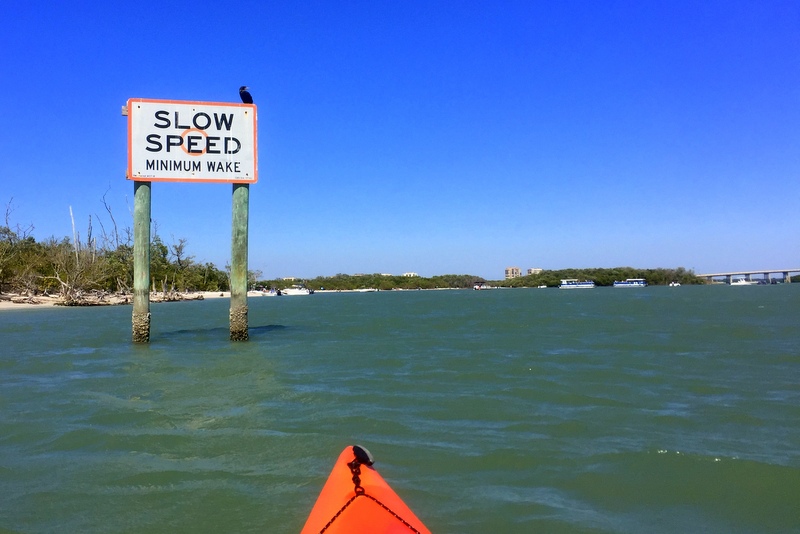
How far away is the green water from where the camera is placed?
4059mm

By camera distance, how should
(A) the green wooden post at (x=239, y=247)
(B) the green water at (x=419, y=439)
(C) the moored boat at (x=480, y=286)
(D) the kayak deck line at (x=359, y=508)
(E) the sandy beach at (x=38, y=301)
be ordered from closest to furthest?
(D) the kayak deck line at (x=359, y=508) < (B) the green water at (x=419, y=439) < (A) the green wooden post at (x=239, y=247) < (E) the sandy beach at (x=38, y=301) < (C) the moored boat at (x=480, y=286)

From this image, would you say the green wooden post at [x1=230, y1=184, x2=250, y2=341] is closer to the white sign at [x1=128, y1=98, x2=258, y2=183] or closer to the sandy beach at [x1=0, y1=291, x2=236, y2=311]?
the white sign at [x1=128, y1=98, x2=258, y2=183]

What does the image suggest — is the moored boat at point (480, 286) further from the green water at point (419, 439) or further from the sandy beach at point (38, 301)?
the green water at point (419, 439)

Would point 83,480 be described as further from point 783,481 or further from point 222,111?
point 222,111

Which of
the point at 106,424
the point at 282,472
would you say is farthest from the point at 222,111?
the point at 282,472

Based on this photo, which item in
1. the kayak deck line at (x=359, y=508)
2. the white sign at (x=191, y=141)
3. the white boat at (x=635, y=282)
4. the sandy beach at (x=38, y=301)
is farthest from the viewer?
the white boat at (x=635, y=282)

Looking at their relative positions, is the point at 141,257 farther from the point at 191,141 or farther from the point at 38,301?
the point at 38,301

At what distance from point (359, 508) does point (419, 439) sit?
2.99m

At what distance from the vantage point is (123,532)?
12.2ft

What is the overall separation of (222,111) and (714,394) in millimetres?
11418

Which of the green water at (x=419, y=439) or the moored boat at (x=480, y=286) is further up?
the moored boat at (x=480, y=286)

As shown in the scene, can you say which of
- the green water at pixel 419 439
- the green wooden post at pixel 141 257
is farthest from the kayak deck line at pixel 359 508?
the green wooden post at pixel 141 257

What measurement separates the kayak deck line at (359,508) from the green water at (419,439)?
2.70 ft

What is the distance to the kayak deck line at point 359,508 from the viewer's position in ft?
9.26
